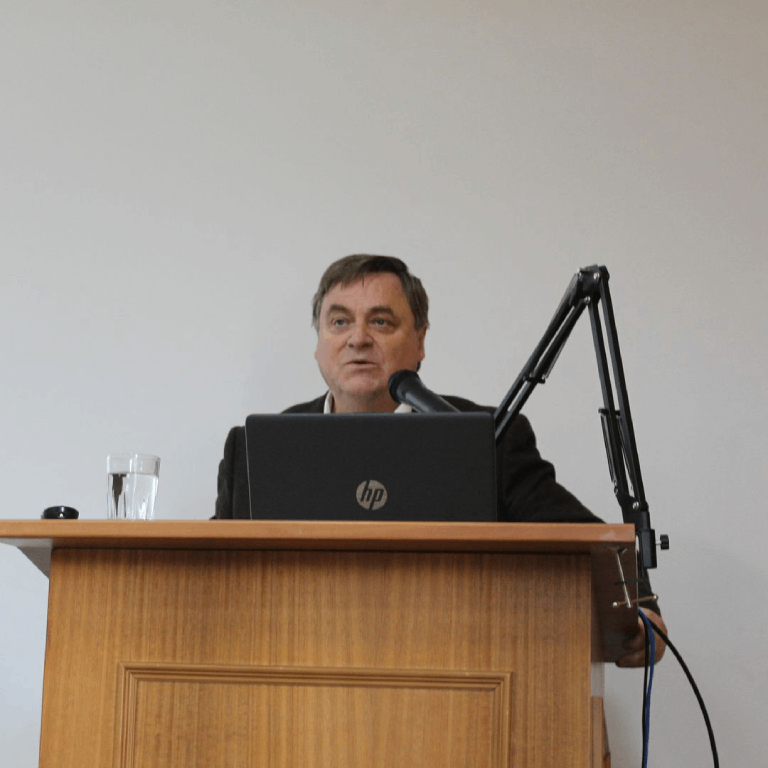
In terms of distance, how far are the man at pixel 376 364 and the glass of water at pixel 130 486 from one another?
0.62 metres

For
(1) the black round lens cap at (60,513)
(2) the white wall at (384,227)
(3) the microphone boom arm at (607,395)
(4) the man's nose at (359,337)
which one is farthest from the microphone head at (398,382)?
(2) the white wall at (384,227)

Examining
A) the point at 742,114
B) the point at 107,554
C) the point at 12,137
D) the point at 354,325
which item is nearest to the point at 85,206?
the point at 12,137

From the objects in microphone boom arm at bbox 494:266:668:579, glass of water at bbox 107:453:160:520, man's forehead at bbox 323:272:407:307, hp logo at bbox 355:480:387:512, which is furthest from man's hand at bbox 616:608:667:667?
man's forehead at bbox 323:272:407:307

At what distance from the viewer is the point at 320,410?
7.67ft

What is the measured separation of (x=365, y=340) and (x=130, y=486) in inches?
32.4

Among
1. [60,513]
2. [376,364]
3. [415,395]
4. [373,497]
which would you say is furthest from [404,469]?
[376,364]

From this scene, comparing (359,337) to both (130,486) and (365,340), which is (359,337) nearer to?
(365,340)

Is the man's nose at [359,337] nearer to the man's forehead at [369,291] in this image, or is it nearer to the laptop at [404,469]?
the man's forehead at [369,291]

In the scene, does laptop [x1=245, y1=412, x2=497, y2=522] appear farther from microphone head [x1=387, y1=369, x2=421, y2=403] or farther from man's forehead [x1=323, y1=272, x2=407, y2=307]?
man's forehead [x1=323, y1=272, x2=407, y2=307]

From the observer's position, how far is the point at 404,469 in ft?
4.41

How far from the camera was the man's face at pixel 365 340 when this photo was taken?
2.28m

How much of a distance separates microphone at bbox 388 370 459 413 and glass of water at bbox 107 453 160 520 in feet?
1.16

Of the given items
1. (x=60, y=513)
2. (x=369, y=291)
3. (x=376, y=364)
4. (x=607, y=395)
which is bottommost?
(x=60, y=513)

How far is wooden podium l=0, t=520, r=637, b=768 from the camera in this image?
1.15 m
